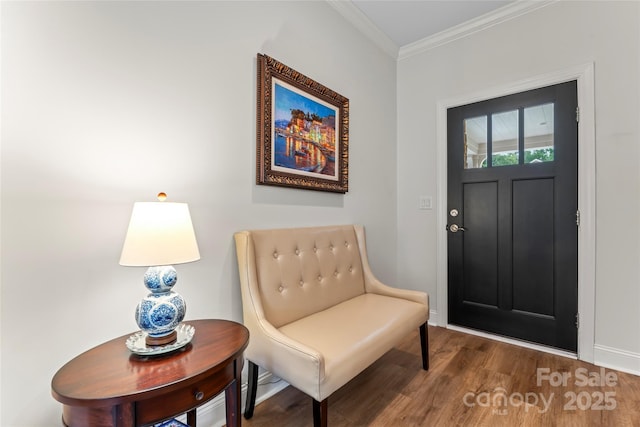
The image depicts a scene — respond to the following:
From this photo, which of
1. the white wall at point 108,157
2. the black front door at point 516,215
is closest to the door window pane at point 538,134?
the black front door at point 516,215

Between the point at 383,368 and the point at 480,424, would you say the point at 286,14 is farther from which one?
the point at 480,424

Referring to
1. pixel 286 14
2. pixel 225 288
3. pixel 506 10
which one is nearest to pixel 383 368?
pixel 225 288

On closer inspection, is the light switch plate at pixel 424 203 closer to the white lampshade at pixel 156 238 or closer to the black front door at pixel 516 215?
the black front door at pixel 516 215

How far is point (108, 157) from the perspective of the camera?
46.2 inches

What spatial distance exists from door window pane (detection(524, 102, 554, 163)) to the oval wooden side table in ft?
8.07

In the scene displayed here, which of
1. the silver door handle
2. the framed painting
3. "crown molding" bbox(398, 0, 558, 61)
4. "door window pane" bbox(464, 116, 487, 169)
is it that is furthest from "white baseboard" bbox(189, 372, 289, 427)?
"crown molding" bbox(398, 0, 558, 61)

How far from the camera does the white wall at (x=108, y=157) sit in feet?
3.24

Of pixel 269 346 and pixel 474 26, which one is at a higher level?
pixel 474 26

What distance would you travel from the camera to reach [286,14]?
190cm

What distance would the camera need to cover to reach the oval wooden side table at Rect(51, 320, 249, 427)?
783 mm

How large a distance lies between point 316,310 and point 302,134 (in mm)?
1139

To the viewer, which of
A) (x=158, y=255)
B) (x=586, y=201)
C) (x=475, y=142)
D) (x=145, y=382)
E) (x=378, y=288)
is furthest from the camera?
(x=475, y=142)

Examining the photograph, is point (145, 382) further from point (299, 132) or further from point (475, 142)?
point (475, 142)

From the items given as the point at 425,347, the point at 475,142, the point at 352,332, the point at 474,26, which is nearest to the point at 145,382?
the point at 352,332
